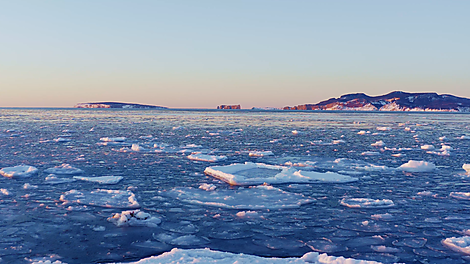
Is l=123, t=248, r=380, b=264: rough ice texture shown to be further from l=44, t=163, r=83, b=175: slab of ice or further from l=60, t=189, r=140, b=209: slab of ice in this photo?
l=44, t=163, r=83, b=175: slab of ice

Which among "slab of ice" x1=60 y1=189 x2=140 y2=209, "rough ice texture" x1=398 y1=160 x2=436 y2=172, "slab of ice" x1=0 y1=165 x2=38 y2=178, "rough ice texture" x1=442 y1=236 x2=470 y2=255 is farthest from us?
"rough ice texture" x1=398 y1=160 x2=436 y2=172

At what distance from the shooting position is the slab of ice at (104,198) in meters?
Result: 7.17

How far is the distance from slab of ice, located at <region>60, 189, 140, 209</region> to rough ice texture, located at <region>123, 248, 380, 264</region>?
105 inches

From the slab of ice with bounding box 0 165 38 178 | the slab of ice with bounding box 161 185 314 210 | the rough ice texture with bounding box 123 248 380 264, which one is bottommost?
the slab of ice with bounding box 161 185 314 210

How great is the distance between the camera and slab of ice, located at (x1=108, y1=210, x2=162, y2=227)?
6.01 meters

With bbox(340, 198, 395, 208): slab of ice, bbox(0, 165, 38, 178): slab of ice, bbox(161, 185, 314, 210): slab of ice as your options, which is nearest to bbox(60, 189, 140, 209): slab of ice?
bbox(161, 185, 314, 210): slab of ice

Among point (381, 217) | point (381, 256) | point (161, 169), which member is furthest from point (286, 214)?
point (161, 169)

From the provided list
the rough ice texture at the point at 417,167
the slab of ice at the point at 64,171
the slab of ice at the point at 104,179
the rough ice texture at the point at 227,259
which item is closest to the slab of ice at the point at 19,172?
the slab of ice at the point at 64,171

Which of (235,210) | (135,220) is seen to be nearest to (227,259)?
(135,220)

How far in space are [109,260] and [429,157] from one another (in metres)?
13.4

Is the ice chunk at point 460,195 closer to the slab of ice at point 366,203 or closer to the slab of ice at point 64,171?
the slab of ice at point 366,203

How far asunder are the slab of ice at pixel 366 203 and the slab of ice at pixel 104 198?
4.32 m

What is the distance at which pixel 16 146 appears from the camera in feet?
55.4

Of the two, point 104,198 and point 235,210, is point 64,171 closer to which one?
point 104,198
